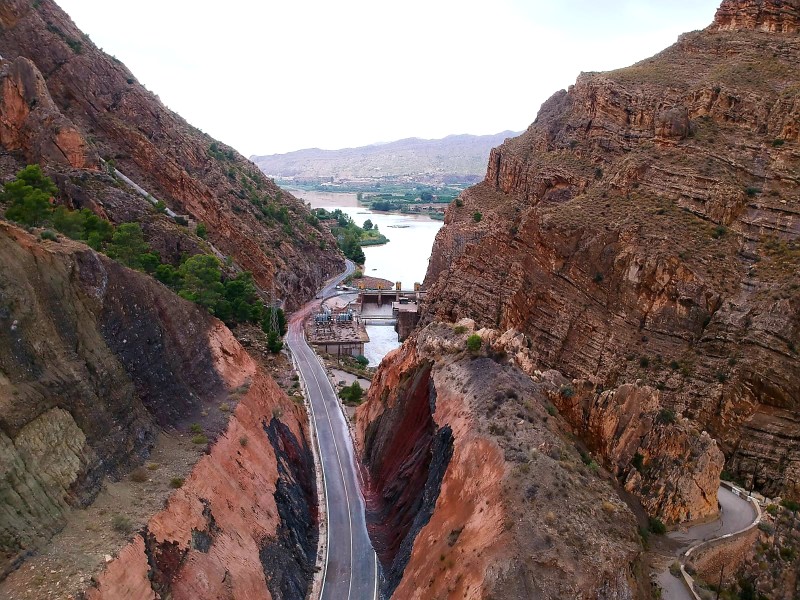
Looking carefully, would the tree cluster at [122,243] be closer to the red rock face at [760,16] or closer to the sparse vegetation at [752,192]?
the sparse vegetation at [752,192]

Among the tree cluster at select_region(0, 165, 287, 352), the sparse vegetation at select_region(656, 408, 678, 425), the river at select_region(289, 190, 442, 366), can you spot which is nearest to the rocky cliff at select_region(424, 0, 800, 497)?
the sparse vegetation at select_region(656, 408, 678, 425)

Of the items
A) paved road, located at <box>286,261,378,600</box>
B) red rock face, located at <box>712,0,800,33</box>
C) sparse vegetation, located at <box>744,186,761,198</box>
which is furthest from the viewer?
red rock face, located at <box>712,0,800,33</box>

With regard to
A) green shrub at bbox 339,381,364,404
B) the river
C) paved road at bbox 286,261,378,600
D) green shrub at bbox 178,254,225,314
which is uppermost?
green shrub at bbox 178,254,225,314

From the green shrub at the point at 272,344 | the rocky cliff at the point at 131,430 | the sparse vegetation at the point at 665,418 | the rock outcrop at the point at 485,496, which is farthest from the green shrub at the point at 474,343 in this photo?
the green shrub at the point at 272,344

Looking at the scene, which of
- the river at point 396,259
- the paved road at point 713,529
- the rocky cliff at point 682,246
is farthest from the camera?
the river at point 396,259

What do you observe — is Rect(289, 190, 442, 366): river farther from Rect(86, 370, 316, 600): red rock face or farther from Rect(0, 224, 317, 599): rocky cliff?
Rect(86, 370, 316, 600): red rock face

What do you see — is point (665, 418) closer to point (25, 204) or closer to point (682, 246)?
point (682, 246)

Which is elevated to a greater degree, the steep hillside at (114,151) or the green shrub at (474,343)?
the steep hillside at (114,151)
